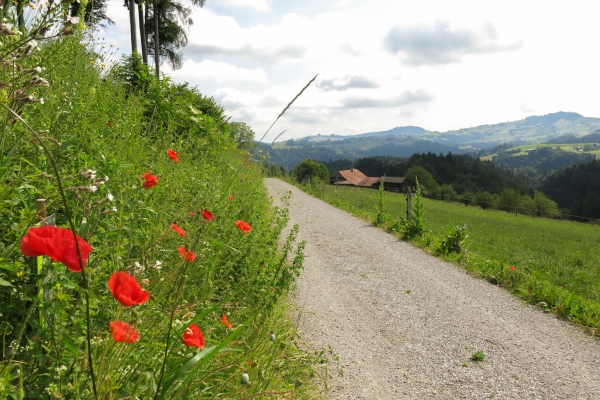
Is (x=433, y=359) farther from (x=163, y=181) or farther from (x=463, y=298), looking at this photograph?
(x=163, y=181)

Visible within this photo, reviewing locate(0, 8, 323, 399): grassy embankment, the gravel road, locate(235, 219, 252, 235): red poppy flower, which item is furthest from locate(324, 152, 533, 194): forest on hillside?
locate(235, 219, 252, 235): red poppy flower

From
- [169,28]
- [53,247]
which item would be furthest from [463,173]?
[53,247]

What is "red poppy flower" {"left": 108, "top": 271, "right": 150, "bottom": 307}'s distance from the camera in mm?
979

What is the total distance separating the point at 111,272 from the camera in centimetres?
188

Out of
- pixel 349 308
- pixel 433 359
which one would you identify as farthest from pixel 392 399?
pixel 349 308

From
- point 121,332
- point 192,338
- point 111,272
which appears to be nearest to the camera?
point 121,332

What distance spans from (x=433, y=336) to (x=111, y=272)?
495 cm

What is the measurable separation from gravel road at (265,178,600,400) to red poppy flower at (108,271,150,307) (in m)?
3.49

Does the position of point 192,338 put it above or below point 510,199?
above

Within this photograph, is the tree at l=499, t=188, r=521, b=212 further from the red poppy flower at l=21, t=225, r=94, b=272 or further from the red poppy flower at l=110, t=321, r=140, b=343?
the red poppy flower at l=21, t=225, r=94, b=272

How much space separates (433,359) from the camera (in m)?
5.00

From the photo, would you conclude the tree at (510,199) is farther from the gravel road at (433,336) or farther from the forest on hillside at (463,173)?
the gravel road at (433,336)

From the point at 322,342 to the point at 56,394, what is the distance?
4278mm

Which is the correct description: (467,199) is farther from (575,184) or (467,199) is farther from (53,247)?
(575,184)
